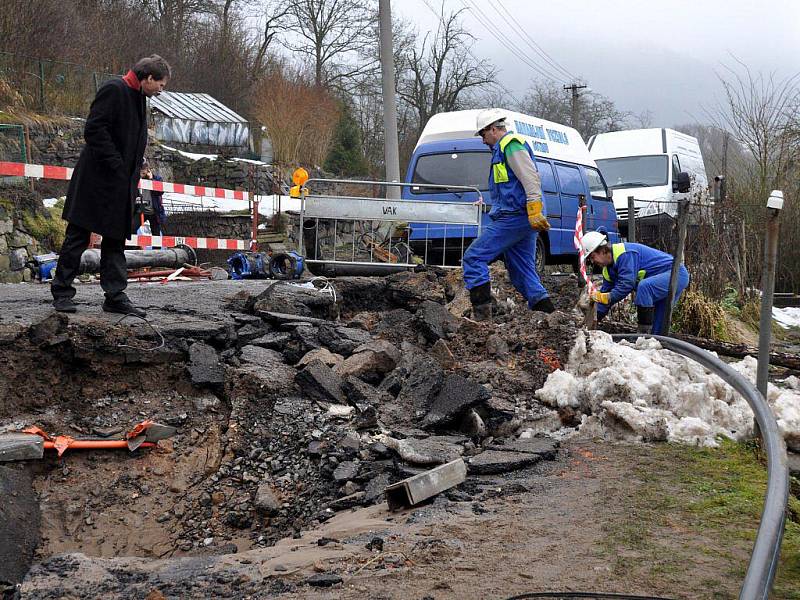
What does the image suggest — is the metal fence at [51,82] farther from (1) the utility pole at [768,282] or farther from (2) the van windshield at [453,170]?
(1) the utility pole at [768,282]

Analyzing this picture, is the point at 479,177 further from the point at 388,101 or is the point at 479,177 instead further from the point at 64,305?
the point at 64,305

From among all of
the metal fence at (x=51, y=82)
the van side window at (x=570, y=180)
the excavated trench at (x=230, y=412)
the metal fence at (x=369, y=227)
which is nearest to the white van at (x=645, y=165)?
the van side window at (x=570, y=180)

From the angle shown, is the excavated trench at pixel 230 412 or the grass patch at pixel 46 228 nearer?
the excavated trench at pixel 230 412

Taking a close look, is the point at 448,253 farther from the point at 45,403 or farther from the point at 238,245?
the point at 45,403

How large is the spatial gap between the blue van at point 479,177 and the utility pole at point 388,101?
2.52 metres

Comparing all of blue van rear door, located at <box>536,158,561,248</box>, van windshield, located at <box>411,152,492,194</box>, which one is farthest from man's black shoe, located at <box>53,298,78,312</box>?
blue van rear door, located at <box>536,158,561,248</box>

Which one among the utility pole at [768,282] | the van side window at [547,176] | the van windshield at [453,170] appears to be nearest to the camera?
the utility pole at [768,282]

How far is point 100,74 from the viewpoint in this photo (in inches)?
819

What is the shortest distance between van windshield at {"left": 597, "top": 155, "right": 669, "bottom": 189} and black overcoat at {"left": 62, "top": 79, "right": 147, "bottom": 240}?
13089 millimetres

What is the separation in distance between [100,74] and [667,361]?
1850 centimetres

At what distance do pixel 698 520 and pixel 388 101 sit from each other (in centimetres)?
1328

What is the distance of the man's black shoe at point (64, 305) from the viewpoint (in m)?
6.06

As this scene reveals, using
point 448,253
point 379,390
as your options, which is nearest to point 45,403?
point 379,390

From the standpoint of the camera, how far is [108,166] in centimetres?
612
